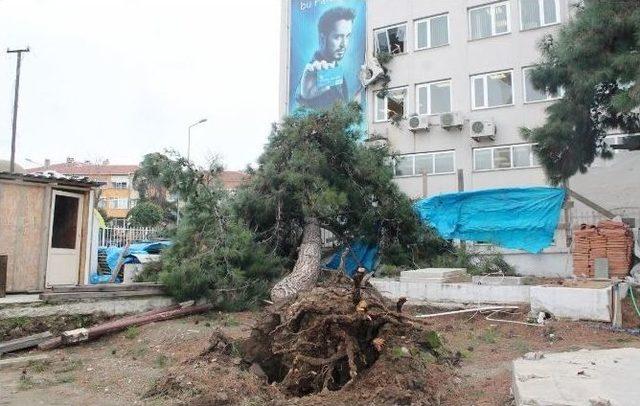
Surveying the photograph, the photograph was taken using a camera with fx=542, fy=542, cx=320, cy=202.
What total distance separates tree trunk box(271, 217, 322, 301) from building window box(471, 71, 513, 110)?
10.6m

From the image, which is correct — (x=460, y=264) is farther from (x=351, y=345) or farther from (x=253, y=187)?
(x=351, y=345)

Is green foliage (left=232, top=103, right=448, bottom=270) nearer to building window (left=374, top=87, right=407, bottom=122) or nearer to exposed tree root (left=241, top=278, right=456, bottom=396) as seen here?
exposed tree root (left=241, top=278, right=456, bottom=396)

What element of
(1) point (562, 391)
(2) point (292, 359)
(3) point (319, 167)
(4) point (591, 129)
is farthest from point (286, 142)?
(1) point (562, 391)

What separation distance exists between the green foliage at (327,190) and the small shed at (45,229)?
11.7 ft

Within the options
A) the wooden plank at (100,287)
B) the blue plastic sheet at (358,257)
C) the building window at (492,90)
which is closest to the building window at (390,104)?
the building window at (492,90)

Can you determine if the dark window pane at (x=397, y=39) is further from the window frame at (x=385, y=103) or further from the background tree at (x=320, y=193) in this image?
the background tree at (x=320, y=193)

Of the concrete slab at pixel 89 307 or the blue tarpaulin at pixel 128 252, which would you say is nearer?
the concrete slab at pixel 89 307

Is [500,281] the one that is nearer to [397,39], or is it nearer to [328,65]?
[397,39]

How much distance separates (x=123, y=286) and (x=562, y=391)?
26.7 ft

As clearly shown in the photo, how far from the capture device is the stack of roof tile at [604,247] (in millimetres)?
10117

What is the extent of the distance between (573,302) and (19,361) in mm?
8286

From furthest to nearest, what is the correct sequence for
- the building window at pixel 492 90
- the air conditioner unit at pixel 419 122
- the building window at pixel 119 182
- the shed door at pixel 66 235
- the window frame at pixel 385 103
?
the building window at pixel 119 182
the window frame at pixel 385 103
the air conditioner unit at pixel 419 122
the building window at pixel 492 90
the shed door at pixel 66 235

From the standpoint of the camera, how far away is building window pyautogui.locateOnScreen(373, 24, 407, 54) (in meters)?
22.7

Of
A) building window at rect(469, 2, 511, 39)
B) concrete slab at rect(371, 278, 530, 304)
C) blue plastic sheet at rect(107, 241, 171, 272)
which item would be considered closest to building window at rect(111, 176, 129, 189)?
blue plastic sheet at rect(107, 241, 171, 272)
